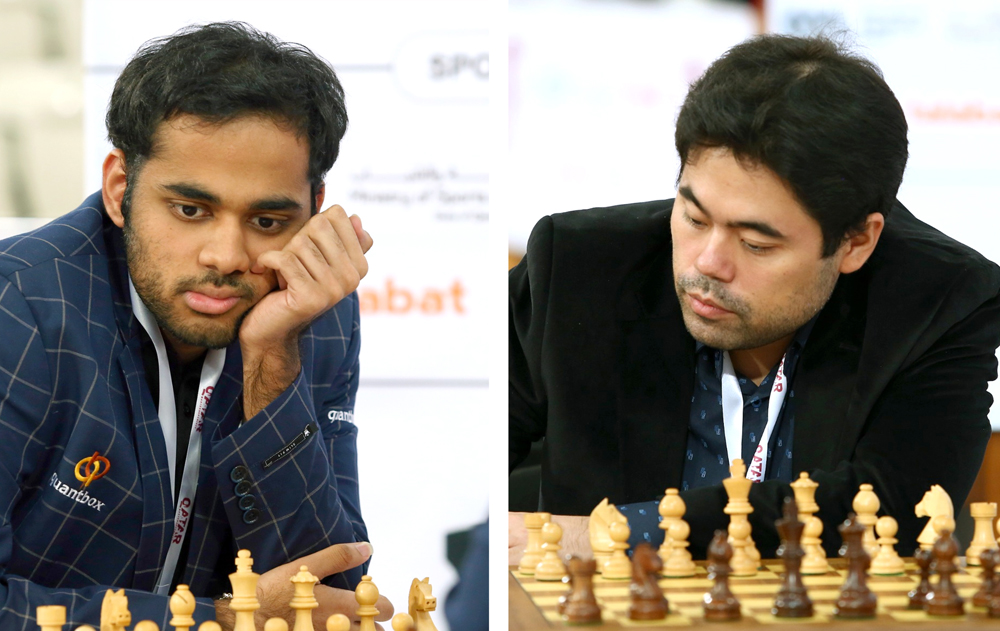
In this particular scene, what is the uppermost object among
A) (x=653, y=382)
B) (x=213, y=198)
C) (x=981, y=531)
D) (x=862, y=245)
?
(x=213, y=198)

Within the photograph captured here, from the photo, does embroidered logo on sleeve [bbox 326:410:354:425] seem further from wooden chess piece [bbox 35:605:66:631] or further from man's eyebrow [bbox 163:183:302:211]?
wooden chess piece [bbox 35:605:66:631]

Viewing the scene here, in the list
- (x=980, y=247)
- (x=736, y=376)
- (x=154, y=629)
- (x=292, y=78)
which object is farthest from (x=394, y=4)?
(x=154, y=629)

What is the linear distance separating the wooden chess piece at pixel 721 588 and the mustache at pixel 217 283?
3.13 feet

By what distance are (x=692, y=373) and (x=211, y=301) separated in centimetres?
87

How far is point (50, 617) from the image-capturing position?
1319mm

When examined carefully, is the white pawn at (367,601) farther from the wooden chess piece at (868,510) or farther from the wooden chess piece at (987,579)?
the wooden chess piece at (987,579)

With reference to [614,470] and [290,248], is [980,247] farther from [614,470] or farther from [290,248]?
[290,248]

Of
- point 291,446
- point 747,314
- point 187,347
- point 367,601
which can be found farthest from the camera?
point 187,347

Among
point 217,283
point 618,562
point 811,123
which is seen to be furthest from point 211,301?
point 811,123

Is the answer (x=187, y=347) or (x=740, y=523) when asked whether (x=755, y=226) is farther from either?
(x=187, y=347)

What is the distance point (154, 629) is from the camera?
1.30 m

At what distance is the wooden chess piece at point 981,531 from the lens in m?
1.53

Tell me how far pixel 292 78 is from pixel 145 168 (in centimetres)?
33

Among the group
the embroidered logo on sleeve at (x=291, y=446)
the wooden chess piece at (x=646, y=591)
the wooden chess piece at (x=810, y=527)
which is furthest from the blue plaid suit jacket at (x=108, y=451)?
the wooden chess piece at (x=810, y=527)
